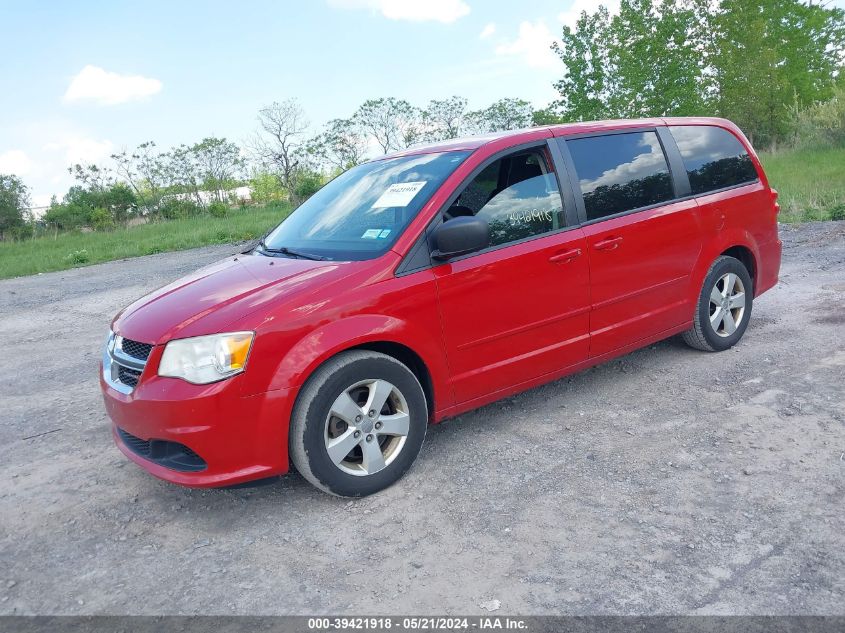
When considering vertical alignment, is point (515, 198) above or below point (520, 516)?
above

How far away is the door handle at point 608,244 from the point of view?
4297 millimetres

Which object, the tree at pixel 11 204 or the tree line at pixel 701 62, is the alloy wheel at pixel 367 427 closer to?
the tree at pixel 11 204

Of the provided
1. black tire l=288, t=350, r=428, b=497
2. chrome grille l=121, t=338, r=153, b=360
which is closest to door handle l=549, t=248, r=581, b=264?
black tire l=288, t=350, r=428, b=497

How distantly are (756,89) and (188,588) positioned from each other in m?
39.1

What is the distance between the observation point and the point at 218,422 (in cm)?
312

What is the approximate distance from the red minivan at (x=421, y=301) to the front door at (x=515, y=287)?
0.01 m

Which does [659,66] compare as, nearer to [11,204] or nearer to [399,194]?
[11,204]

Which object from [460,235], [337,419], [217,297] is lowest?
[337,419]

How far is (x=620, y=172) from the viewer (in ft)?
15.0

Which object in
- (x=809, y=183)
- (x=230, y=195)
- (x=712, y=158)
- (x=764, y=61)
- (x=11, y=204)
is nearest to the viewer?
(x=712, y=158)

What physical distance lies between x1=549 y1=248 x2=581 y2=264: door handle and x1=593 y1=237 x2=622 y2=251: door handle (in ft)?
0.53

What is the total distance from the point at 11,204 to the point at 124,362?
27.7 meters

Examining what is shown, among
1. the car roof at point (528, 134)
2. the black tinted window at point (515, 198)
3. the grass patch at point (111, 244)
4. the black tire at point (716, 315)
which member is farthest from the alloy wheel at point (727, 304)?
the grass patch at point (111, 244)

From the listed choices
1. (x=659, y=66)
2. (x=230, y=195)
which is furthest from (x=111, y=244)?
(x=659, y=66)
